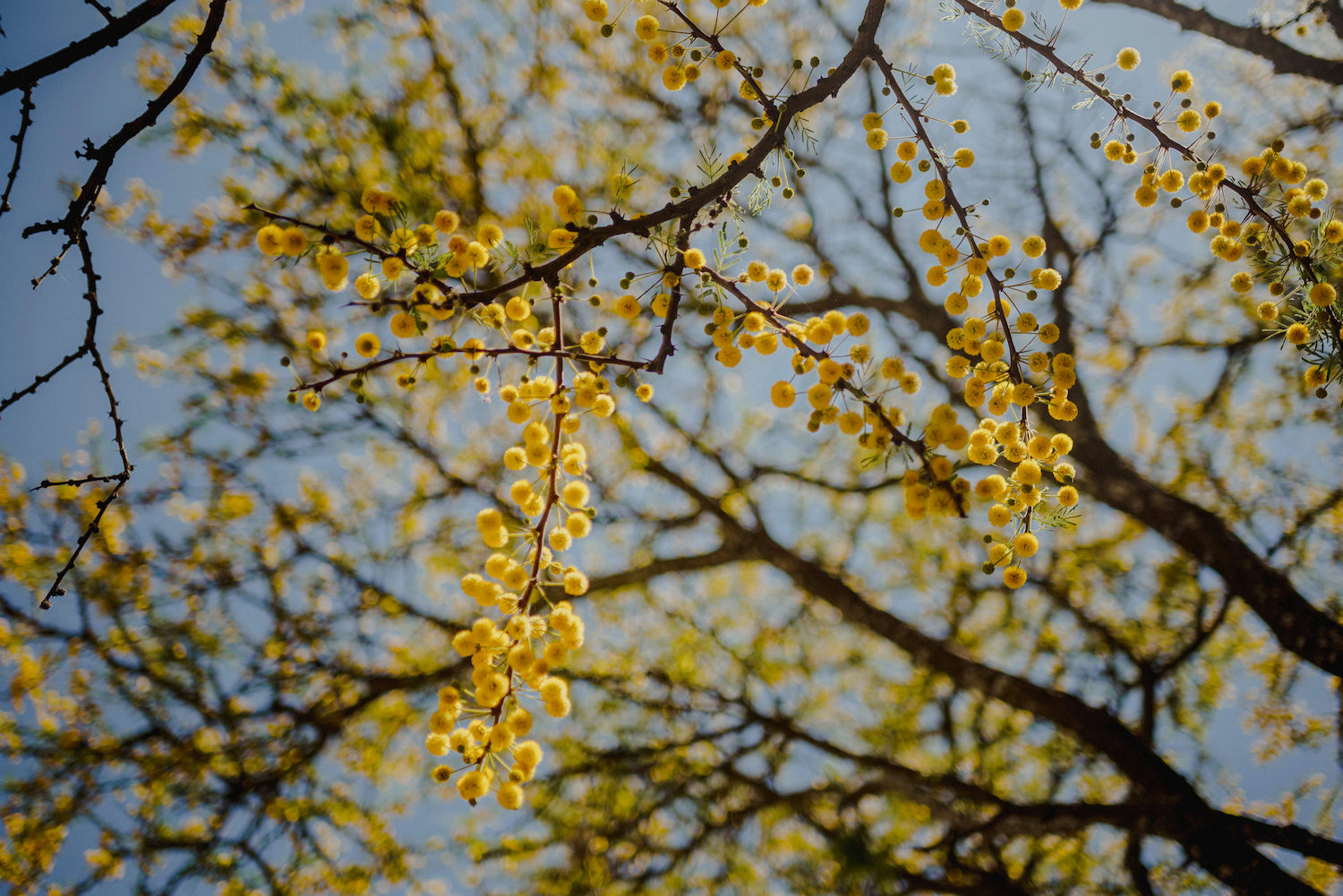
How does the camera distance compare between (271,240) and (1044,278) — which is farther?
(1044,278)

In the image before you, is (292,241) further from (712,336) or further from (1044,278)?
(1044,278)

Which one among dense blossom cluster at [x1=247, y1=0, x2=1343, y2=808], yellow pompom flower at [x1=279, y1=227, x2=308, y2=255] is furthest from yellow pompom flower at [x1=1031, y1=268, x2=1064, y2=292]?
yellow pompom flower at [x1=279, y1=227, x2=308, y2=255]

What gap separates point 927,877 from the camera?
150 inches

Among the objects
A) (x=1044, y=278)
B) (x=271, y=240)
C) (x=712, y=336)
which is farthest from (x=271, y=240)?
(x=1044, y=278)

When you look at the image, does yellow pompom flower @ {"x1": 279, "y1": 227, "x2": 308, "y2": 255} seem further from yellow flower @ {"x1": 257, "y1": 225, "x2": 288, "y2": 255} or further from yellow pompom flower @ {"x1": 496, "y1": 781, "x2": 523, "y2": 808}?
yellow pompom flower @ {"x1": 496, "y1": 781, "x2": 523, "y2": 808}

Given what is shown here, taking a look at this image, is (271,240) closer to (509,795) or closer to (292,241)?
(292,241)

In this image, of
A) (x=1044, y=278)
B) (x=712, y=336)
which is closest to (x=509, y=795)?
(x=712, y=336)

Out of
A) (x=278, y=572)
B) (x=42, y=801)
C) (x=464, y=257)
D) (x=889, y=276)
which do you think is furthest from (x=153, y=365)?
(x=889, y=276)

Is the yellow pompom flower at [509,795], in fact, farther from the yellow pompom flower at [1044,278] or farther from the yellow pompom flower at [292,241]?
the yellow pompom flower at [1044,278]

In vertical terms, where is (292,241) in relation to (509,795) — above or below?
above

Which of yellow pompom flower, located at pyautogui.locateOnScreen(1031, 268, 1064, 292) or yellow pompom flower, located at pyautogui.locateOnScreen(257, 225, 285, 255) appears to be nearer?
yellow pompom flower, located at pyautogui.locateOnScreen(257, 225, 285, 255)

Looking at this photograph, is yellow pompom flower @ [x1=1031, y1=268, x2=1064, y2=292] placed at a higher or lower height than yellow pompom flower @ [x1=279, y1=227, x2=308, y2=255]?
higher

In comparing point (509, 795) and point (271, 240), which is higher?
point (271, 240)

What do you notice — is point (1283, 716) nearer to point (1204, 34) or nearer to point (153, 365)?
point (1204, 34)
